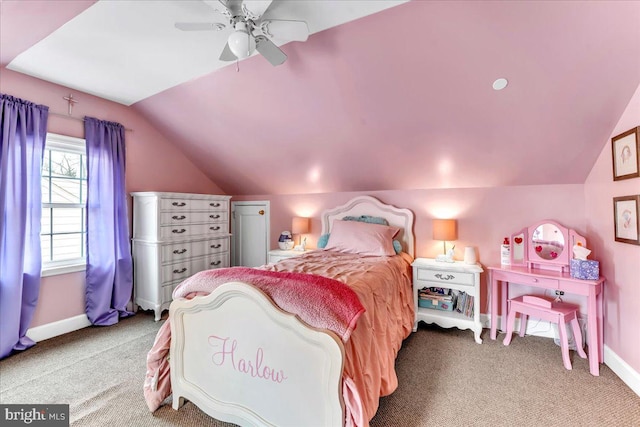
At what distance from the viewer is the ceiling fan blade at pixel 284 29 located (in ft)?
5.30

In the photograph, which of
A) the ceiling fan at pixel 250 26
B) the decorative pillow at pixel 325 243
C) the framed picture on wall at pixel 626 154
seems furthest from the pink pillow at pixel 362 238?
the ceiling fan at pixel 250 26

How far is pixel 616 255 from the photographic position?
2221mm

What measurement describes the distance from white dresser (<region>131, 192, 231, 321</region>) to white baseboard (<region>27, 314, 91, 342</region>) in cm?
53

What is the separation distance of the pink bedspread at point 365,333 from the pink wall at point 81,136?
73.2 inches

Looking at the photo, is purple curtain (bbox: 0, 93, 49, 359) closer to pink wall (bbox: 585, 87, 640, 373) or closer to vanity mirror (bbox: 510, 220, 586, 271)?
vanity mirror (bbox: 510, 220, 586, 271)

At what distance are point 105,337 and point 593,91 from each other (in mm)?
4591

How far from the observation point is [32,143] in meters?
2.67

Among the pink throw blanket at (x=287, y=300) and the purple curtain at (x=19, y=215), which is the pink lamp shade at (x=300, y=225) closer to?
the pink throw blanket at (x=287, y=300)

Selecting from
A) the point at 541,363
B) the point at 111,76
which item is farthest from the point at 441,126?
the point at 111,76

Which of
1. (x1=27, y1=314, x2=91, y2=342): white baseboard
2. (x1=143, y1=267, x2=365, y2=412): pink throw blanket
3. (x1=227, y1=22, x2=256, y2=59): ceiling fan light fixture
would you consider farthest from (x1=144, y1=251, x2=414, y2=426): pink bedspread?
(x1=27, y1=314, x2=91, y2=342): white baseboard

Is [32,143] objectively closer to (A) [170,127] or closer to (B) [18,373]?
(A) [170,127]

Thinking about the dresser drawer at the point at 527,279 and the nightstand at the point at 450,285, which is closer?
the dresser drawer at the point at 527,279

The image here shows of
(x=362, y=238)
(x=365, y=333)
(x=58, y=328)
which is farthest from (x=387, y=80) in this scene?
(x=58, y=328)

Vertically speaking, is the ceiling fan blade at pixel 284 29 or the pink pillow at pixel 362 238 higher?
the ceiling fan blade at pixel 284 29
